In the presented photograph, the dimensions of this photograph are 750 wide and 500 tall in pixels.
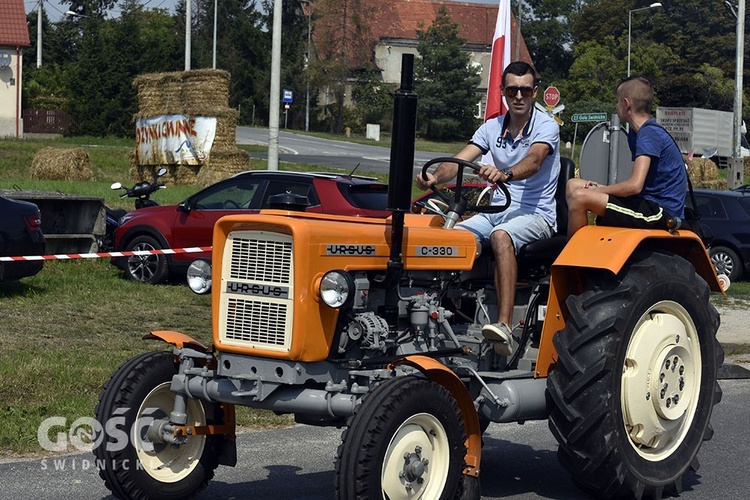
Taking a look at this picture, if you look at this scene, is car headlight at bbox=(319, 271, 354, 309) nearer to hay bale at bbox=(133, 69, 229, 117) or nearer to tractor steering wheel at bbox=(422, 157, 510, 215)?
tractor steering wheel at bbox=(422, 157, 510, 215)

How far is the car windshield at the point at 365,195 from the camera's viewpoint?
49.1 feet

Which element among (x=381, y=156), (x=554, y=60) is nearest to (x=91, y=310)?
(x=381, y=156)

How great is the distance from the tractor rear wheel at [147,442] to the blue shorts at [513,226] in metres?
1.77

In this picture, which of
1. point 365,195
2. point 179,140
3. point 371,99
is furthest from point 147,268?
point 371,99

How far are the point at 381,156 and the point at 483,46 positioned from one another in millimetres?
41798

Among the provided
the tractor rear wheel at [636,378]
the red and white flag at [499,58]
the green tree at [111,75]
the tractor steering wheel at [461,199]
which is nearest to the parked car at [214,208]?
the red and white flag at [499,58]

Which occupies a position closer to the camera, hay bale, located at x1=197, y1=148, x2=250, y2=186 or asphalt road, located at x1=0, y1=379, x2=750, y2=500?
asphalt road, located at x1=0, y1=379, x2=750, y2=500

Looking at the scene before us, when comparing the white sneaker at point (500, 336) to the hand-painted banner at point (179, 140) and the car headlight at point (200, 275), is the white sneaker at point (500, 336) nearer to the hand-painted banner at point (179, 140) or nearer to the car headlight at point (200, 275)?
the car headlight at point (200, 275)

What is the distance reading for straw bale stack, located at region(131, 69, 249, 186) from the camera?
2881 cm

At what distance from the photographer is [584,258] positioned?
6078mm

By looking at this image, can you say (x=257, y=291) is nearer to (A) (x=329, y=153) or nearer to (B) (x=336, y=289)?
(B) (x=336, y=289)

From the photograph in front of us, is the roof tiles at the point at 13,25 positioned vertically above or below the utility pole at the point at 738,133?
above

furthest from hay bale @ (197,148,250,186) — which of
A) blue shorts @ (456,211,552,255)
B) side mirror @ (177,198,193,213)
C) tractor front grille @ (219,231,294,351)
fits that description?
tractor front grille @ (219,231,294,351)

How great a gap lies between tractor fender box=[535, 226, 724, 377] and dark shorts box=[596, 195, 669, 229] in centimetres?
5
